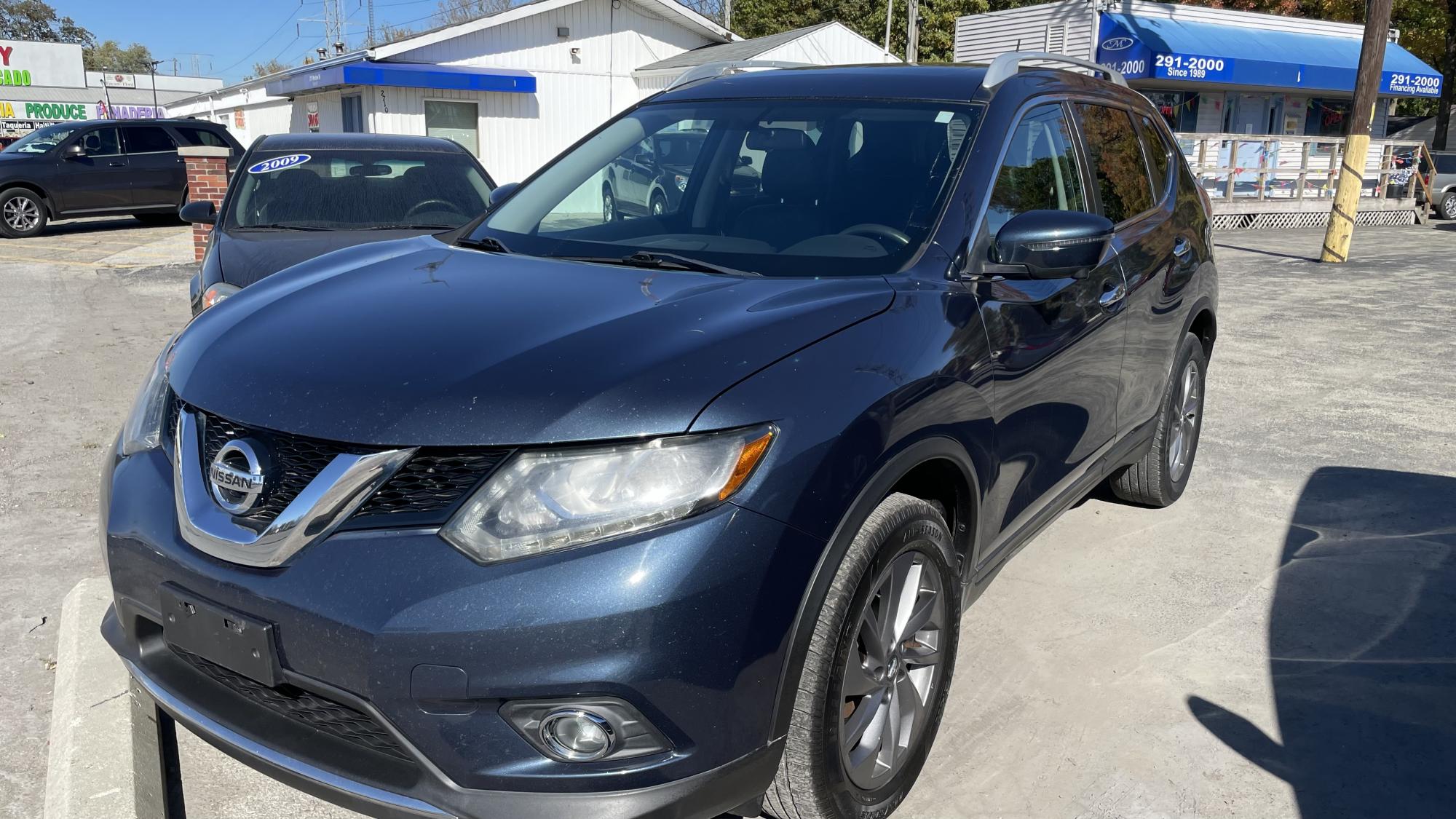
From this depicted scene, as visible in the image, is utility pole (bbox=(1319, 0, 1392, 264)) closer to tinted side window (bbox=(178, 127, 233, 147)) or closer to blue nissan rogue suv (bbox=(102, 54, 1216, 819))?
blue nissan rogue suv (bbox=(102, 54, 1216, 819))

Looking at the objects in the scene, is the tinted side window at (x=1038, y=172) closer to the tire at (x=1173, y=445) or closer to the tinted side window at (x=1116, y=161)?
the tinted side window at (x=1116, y=161)

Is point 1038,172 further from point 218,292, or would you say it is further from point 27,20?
point 27,20

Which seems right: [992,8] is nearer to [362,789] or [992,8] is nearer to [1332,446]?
[1332,446]

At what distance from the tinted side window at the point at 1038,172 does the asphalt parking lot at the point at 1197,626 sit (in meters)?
1.44

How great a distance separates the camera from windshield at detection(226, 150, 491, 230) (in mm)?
7156

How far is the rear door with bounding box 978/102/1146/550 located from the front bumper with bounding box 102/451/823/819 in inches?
44.2

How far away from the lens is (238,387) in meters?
2.33

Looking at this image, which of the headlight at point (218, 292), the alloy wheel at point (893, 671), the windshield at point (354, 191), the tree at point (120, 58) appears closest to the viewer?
the alloy wheel at point (893, 671)

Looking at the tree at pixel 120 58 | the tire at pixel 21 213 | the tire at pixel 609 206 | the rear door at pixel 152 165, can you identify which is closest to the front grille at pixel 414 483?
the tire at pixel 609 206

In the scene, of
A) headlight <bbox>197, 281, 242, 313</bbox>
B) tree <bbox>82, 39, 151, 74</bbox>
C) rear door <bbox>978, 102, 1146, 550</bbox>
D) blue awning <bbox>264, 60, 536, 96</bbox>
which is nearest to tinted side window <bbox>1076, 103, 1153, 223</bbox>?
rear door <bbox>978, 102, 1146, 550</bbox>

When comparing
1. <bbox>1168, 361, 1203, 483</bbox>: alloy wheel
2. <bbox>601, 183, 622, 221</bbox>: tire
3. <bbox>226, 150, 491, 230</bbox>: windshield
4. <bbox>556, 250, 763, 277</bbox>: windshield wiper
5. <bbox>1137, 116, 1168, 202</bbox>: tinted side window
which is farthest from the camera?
<bbox>226, 150, 491, 230</bbox>: windshield

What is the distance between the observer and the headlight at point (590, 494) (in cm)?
201

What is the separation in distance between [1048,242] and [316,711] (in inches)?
80.1

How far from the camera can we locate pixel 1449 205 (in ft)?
76.5
